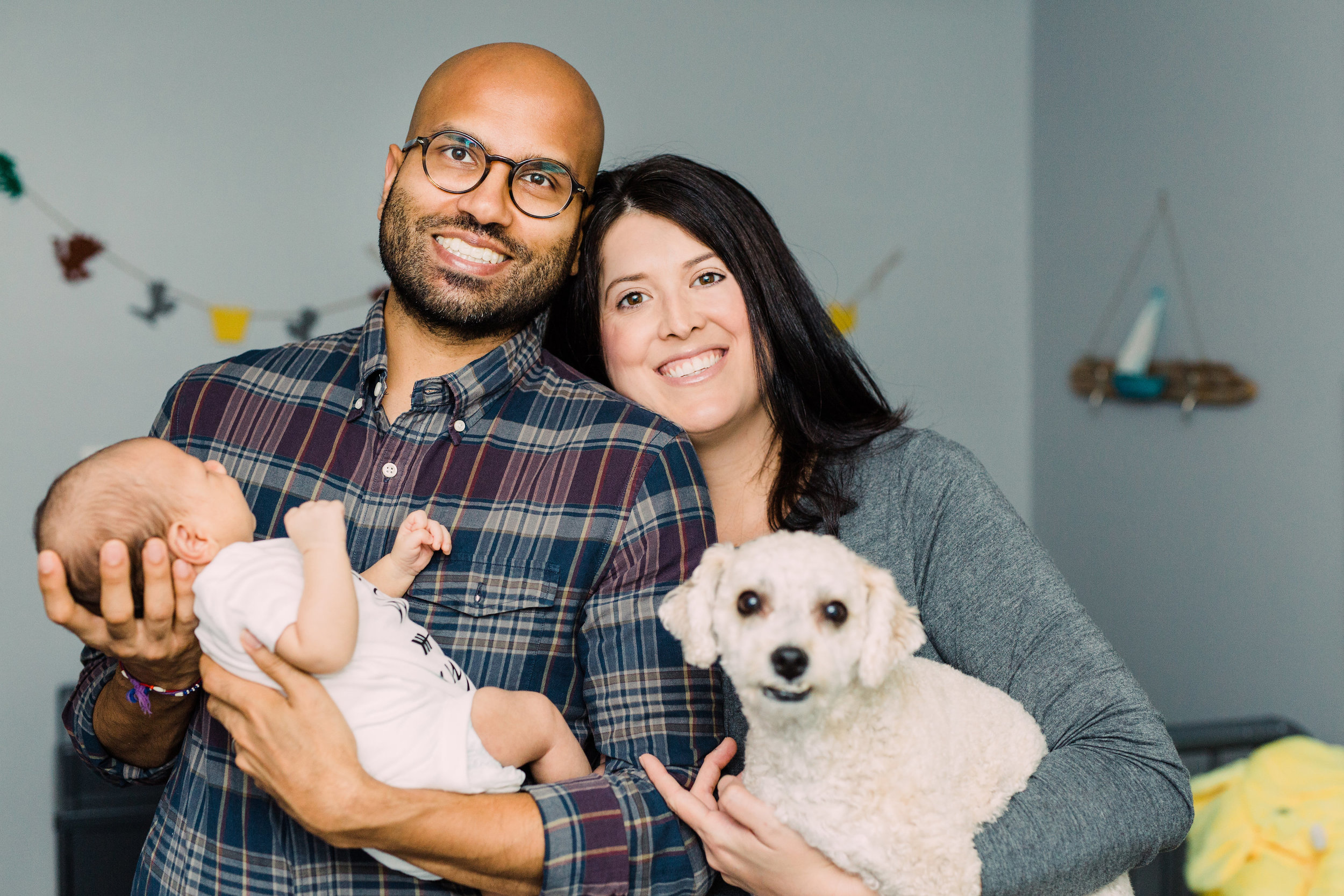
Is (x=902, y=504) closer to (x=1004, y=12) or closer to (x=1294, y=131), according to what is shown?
(x=1294, y=131)

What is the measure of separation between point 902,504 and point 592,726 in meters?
0.58

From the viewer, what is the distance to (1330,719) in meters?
2.55

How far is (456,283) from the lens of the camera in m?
1.45

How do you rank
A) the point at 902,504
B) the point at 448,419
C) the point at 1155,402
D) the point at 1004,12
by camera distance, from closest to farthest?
the point at 448,419, the point at 902,504, the point at 1155,402, the point at 1004,12

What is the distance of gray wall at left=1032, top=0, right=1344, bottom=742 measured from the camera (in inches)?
102

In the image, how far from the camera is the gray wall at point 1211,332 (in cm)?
260

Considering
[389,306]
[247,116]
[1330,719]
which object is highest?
[247,116]

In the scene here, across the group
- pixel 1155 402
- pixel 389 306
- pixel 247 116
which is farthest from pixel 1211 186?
pixel 247 116

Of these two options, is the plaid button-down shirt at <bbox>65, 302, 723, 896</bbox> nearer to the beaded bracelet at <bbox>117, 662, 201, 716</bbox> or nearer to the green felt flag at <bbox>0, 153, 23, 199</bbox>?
the beaded bracelet at <bbox>117, 662, 201, 716</bbox>

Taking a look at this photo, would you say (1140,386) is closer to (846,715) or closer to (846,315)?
(846,315)

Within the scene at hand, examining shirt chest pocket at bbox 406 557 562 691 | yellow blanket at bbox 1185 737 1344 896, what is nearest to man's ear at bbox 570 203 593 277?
shirt chest pocket at bbox 406 557 562 691

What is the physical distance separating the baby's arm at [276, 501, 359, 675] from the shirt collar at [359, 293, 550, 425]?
0.28 meters

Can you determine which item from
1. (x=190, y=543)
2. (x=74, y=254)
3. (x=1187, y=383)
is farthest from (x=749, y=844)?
(x=74, y=254)

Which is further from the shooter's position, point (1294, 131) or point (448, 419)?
point (1294, 131)
